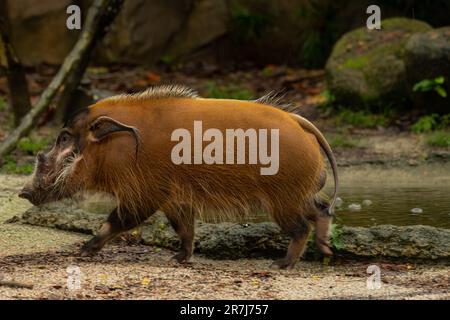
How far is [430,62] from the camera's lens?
11.5 meters

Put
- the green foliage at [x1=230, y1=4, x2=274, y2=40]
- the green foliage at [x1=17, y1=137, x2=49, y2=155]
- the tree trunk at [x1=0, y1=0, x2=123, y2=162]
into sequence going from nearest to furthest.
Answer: the tree trunk at [x1=0, y1=0, x2=123, y2=162] → the green foliage at [x1=17, y1=137, x2=49, y2=155] → the green foliage at [x1=230, y1=4, x2=274, y2=40]

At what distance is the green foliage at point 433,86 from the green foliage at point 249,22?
4451mm

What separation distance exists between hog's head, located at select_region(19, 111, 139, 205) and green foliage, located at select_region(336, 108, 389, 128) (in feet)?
19.7

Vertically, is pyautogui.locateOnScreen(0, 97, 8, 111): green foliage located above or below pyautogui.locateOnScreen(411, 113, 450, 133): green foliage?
above

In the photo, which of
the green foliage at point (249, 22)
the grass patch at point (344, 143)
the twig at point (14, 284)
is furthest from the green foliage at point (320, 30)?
the twig at point (14, 284)

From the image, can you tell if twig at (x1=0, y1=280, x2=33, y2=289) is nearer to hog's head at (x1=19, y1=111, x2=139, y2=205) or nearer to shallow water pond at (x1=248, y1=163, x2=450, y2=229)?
hog's head at (x1=19, y1=111, x2=139, y2=205)

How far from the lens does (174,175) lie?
608 centimetres

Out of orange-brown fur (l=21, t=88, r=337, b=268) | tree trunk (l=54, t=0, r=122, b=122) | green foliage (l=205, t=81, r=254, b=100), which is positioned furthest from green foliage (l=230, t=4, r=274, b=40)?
orange-brown fur (l=21, t=88, r=337, b=268)

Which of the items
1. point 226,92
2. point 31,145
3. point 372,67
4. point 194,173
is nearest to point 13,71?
point 31,145

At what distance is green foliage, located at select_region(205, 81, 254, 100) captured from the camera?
1298 centimetres

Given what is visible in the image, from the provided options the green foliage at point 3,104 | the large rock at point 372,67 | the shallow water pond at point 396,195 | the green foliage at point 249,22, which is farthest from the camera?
the green foliage at point 249,22

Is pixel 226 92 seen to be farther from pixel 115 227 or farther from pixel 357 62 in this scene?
pixel 115 227

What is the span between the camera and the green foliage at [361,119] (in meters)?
11.8

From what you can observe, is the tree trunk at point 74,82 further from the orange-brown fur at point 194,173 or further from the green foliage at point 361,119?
the orange-brown fur at point 194,173
